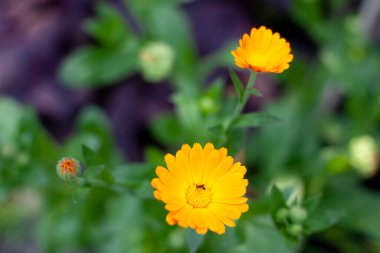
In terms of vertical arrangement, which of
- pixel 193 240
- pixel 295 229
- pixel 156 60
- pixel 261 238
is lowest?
pixel 193 240

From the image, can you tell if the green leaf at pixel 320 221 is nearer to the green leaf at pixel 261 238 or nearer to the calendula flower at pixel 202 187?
the green leaf at pixel 261 238

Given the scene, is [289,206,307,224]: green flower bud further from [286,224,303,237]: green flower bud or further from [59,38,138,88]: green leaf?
[59,38,138,88]: green leaf

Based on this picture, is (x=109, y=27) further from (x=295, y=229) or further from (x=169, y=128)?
(x=295, y=229)

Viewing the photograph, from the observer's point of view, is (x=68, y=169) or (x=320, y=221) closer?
(x=68, y=169)

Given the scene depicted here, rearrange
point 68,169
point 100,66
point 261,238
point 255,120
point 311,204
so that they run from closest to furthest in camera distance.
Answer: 1. point 68,169
2. point 255,120
3. point 311,204
4. point 261,238
5. point 100,66

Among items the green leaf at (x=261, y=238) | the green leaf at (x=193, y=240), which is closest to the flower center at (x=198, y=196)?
the green leaf at (x=193, y=240)

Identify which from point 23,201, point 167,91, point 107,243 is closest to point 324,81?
point 167,91

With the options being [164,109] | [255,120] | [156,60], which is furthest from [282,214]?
[164,109]
